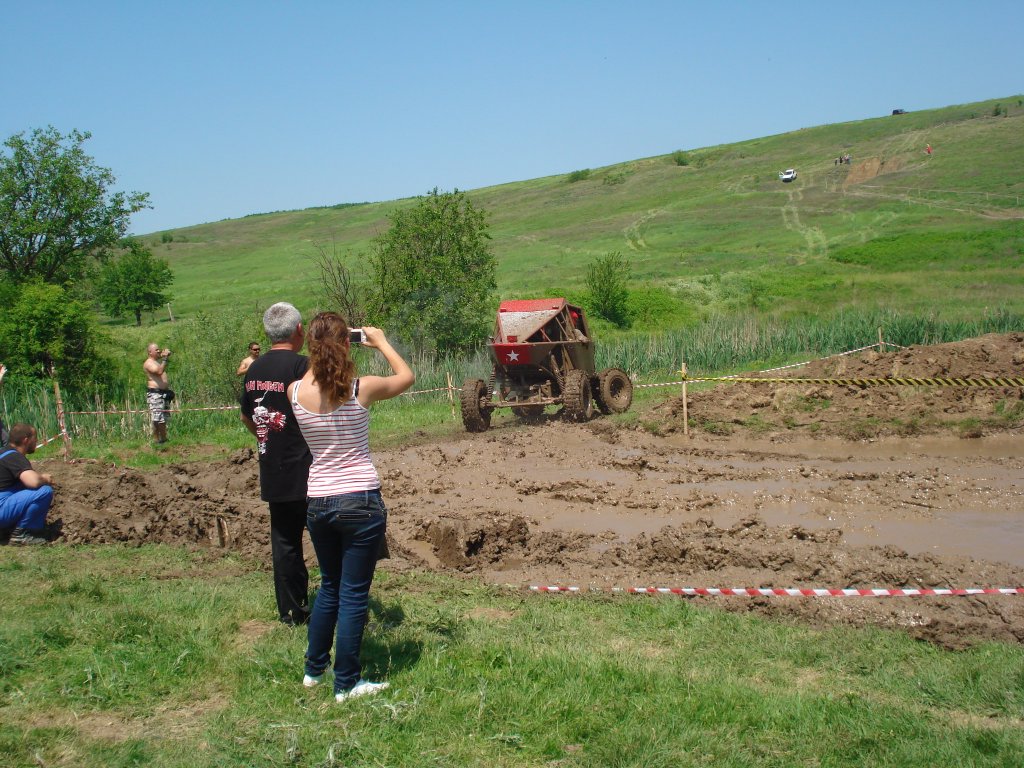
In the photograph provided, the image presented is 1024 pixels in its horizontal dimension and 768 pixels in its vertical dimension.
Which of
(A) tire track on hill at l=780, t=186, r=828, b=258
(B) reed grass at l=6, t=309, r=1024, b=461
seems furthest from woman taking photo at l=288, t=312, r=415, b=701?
(A) tire track on hill at l=780, t=186, r=828, b=258

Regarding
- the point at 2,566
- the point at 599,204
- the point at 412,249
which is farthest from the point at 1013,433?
the point at 599,204

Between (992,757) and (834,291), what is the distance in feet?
142

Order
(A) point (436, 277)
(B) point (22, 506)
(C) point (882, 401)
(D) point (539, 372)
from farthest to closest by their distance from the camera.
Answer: (A) point (436, 277), (D) point (539, 372), (C) point (882, 401), (B) point (22, 506)

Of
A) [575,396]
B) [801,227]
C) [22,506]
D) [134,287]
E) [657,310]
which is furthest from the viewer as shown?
[801,227]

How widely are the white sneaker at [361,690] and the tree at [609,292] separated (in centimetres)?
3801

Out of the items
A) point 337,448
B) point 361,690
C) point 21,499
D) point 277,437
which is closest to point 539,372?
point 21,499

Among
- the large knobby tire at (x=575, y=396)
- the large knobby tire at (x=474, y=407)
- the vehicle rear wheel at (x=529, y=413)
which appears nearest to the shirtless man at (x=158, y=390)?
the large knobby tire at (x=474, y=407)

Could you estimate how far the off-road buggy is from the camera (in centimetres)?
1647

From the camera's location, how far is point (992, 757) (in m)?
3.98

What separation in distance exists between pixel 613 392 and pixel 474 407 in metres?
3.05

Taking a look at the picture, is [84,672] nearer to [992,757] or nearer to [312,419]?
[312,419]

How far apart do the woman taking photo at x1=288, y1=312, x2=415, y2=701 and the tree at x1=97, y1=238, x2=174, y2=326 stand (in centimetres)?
4991

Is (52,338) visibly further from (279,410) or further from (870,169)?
(870,169)

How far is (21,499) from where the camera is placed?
9.06m
